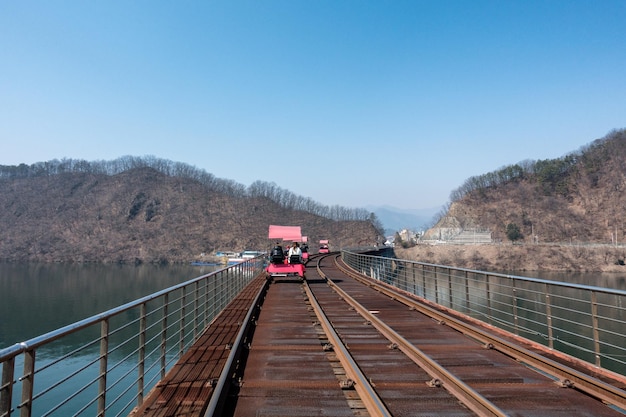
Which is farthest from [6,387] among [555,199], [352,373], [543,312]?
[555,199]

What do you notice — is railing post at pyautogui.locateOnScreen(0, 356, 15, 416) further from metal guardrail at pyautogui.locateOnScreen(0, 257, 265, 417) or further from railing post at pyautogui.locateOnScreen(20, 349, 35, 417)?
railing post at pyautogui.locateOnScreen(20, 349, 35, 417)

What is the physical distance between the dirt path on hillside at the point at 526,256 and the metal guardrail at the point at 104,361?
279 feet

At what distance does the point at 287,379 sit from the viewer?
5793 mm

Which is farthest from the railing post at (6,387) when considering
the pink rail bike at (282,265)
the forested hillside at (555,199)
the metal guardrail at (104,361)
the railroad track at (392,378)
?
the forested hillside at (555,199)

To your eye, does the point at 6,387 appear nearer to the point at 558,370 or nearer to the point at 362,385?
the point at 362,385

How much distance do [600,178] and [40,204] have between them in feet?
758

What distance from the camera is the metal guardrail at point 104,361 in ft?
10.00

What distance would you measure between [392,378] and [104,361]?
149 inches

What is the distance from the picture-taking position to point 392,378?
5820mm

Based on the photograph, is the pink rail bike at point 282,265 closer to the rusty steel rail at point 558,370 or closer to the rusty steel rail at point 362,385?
the rusty steel rail at point 558,370

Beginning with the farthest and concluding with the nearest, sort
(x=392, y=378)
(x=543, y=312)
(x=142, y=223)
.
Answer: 1. (x=142, y=223)
2. (x=543, y=312)
3. (x=392, y=378)

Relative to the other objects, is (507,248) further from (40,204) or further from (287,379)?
(40,204)

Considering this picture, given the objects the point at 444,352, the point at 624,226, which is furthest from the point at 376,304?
the point at 624,226

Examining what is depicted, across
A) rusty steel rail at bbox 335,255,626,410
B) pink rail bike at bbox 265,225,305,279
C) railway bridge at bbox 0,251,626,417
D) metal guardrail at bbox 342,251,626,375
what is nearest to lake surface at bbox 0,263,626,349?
pink rail bike at bbox 265,225,305,279
